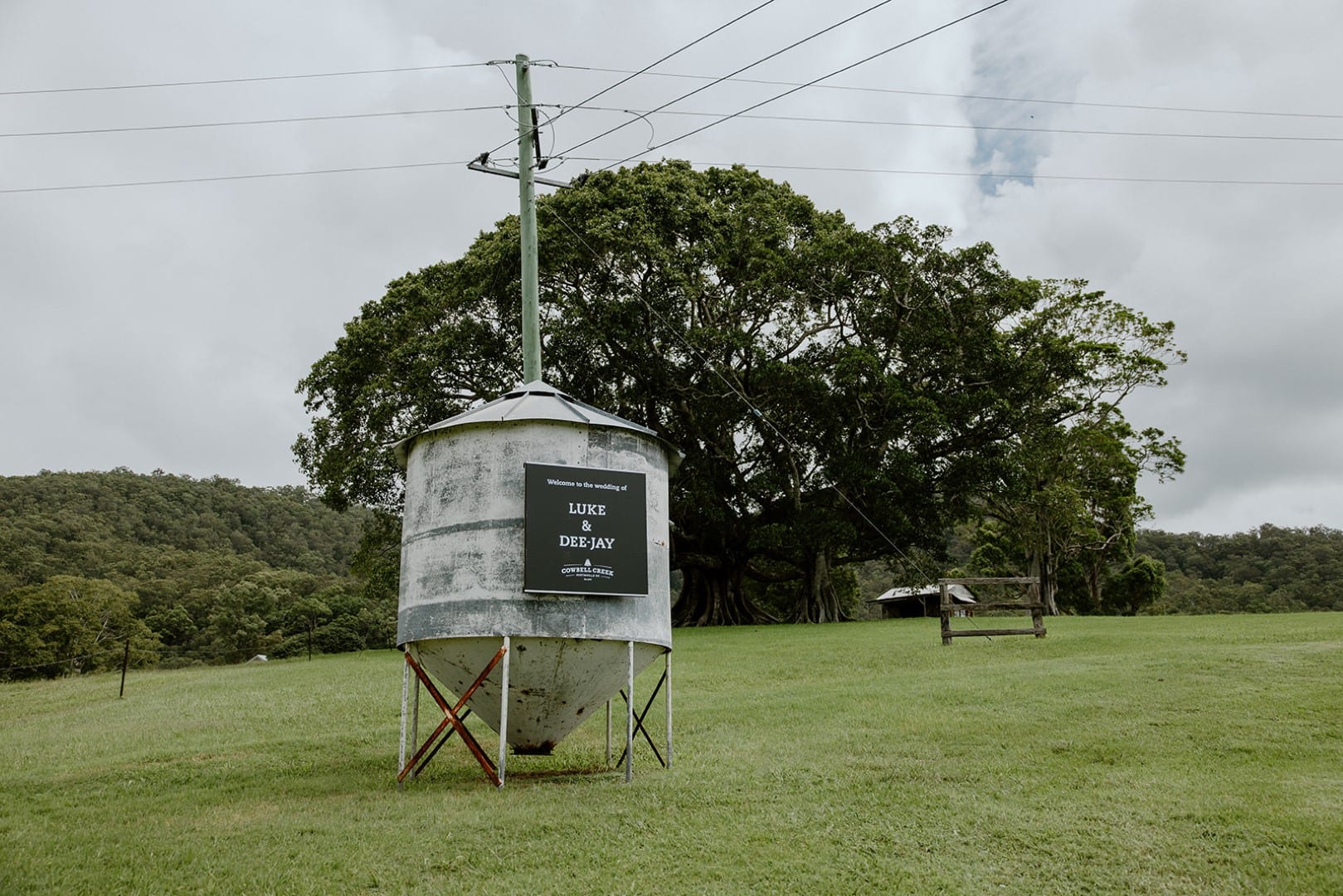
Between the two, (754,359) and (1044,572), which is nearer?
(754,359)

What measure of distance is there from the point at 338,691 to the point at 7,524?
4694 centimetres

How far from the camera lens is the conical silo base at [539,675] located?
12.5m

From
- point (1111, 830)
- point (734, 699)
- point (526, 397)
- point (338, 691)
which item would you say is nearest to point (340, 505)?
point (338, 691)

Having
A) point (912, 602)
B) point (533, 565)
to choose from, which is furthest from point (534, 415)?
point (912, 602)

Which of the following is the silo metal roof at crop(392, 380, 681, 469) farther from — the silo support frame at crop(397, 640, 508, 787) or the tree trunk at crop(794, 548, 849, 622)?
the tree trunk at crop(794, 548, 849, 622)

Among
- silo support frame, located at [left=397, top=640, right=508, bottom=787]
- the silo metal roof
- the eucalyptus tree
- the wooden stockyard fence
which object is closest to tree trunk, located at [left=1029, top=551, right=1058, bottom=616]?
the eucalyptus tree

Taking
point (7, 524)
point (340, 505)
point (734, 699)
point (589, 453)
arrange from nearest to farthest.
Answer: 1. point (589, 453)
2. point (734, 699)
3. point (340, 505)
4. point (7, 524)

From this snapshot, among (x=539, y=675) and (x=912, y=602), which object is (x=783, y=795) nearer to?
(x=539, y=675)

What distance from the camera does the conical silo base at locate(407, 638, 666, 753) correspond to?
12531mm

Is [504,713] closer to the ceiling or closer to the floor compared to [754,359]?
closer to the floor

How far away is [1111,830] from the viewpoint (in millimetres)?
9531

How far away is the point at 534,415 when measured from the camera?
13.2 m

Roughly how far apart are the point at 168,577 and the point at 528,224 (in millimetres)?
50006

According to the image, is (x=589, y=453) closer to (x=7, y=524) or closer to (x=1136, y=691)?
(x=1136, y=691)
